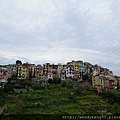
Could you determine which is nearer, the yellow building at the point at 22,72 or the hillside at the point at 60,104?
the hillside at the point at 60,104

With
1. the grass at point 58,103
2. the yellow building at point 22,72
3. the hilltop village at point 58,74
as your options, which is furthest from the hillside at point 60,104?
the yellow building at point 22,72

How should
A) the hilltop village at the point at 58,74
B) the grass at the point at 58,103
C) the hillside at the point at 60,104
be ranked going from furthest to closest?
Result: 1. the hilltop village at the point at 58,74
2. the grass at the point at 58,103
3. the hillside at the point at 60,104

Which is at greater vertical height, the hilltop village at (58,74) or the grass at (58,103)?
the hilltop village at (58,74)

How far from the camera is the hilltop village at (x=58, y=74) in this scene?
4525 cm

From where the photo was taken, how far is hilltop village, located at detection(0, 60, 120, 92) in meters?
45.2

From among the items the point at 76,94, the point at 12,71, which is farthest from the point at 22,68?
the point at 76,94

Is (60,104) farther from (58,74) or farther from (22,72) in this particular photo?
(58,74)

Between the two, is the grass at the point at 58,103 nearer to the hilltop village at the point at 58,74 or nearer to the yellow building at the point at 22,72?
the hilltop village at the point at 58,74

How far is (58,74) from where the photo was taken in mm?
55156

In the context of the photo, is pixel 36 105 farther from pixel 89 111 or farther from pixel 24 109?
pixel 89 111

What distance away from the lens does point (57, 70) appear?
5625 centimetres

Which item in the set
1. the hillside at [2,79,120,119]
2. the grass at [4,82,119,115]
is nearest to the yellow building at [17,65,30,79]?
the hillside at [2,79,120,119]

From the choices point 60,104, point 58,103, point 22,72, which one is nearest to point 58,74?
point 22,72

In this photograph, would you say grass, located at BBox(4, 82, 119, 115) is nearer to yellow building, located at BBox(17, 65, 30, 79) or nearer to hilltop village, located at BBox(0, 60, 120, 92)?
hilltop village, located at BBox(0, 60, 120, 92)
